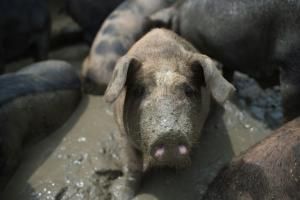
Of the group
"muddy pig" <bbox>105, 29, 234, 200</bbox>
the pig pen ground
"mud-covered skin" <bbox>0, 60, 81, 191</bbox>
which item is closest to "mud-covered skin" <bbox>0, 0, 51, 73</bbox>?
"mud-covered skin" <bbox>0, 60, 81, 191</bbox>

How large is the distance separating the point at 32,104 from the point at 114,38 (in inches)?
41.0

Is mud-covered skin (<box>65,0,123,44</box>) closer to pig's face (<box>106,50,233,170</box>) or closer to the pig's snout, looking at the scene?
pig's face (<box>106,50,233,170</box>)

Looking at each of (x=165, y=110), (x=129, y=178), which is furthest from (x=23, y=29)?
(x=165, y=110)

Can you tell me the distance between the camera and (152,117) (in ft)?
11.2

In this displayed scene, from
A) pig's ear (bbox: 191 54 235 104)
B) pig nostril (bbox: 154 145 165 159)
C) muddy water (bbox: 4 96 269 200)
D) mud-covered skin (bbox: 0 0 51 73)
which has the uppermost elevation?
pig's ear (bbox: 191 54 235 104)

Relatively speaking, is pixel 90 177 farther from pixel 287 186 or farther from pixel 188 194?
pixel 287 186

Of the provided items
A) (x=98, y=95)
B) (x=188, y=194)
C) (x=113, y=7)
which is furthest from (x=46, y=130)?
(x=113, y=7)

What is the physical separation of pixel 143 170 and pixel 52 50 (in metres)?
2.50

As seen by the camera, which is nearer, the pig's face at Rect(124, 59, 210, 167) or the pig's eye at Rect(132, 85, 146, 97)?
the pig's face at Rect(124, 59, 210, 167)

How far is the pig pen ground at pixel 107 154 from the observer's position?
4.16 m

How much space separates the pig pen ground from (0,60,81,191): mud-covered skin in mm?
87

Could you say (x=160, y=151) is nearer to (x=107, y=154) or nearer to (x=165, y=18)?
(x=107, y=154)

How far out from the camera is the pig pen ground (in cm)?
416

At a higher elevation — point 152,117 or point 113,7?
point 152,117
